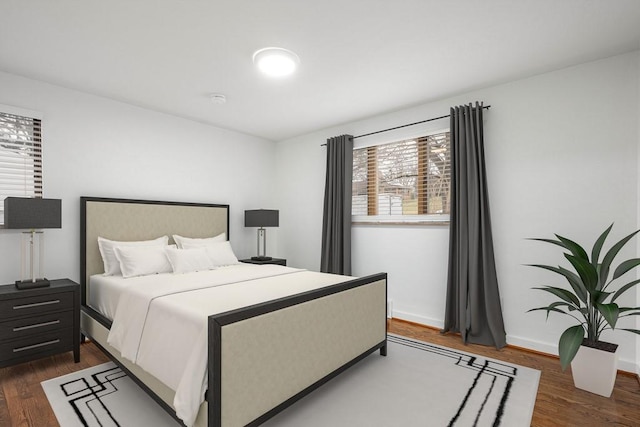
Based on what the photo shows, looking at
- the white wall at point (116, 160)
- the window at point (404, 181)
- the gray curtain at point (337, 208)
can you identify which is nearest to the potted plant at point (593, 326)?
the window at point (404, 181)

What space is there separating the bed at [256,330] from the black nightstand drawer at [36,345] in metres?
0.21

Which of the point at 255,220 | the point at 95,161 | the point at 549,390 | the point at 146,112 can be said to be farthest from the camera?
the point at 255,220

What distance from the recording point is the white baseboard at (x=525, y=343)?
259cm

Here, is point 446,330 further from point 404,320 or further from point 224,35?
point 224,35

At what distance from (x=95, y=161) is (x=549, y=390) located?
4605 mm

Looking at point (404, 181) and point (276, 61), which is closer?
point (276, 61)

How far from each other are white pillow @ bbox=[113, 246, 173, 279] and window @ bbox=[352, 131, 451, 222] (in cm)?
245

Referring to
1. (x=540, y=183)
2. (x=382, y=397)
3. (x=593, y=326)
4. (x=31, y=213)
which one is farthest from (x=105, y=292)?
(x=540, y=183)

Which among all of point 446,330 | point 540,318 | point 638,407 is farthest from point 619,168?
point 446,330

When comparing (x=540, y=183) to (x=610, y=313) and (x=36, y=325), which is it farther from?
(x=36, y=325)

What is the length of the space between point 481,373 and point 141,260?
324 cm

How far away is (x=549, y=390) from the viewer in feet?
7.64

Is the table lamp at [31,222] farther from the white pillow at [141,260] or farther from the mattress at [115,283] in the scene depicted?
the white pillow at [141,260]

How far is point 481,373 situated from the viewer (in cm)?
257
